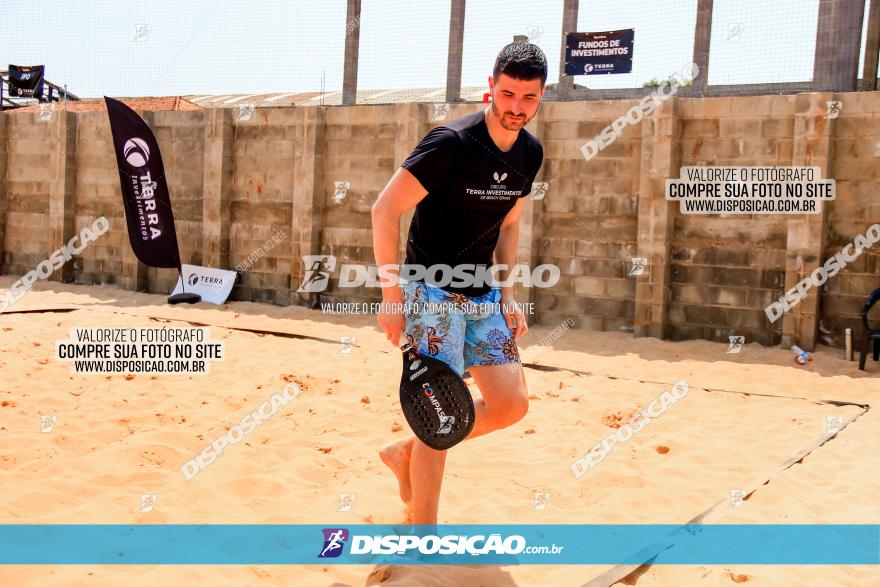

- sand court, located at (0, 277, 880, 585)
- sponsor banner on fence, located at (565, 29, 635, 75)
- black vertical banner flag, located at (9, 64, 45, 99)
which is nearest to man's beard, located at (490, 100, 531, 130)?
sand court, located at (0, 277, 880, 585)

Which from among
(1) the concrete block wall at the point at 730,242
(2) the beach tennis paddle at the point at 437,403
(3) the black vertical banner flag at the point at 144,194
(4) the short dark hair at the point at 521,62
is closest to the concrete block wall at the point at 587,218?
(1) the concrete block wall at the point at 730,242

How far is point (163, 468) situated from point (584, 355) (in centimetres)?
575

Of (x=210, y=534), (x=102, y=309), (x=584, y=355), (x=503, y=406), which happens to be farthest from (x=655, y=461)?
(x=102, y=309)

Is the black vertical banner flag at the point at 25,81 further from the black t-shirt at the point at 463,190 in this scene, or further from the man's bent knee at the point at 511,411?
the man's bent knee at the point at 511,411

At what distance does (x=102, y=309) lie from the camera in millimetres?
10930

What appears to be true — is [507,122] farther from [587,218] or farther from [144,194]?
[144,194]

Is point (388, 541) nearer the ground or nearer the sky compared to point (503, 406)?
nearer the ground

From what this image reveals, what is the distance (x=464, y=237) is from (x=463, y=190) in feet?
0.71

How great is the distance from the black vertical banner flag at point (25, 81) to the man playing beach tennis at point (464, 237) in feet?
75.9

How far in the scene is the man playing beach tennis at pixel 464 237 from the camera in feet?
10.4

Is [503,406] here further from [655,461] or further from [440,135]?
[655,461]

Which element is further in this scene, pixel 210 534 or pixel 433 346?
pixel 210 534

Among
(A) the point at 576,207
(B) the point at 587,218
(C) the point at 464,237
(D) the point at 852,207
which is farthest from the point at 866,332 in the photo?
(C) the point at 464,237

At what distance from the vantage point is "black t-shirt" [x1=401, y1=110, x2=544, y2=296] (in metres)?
3.16
